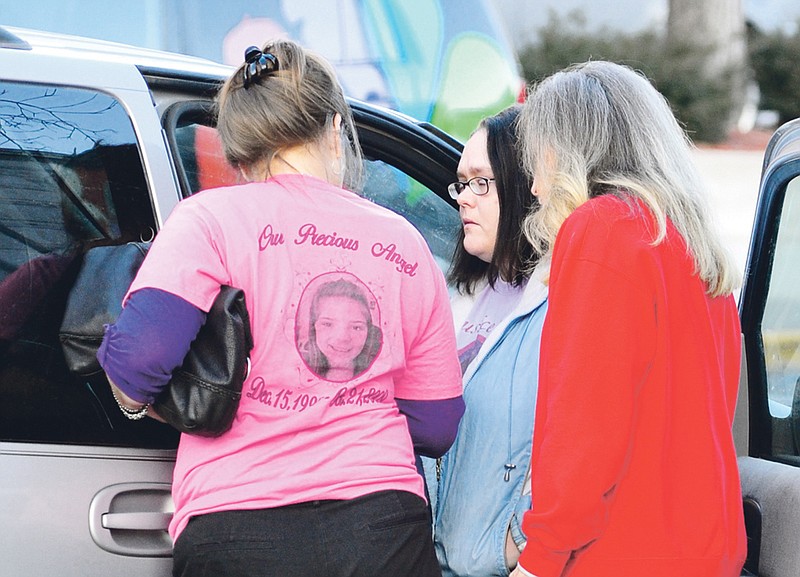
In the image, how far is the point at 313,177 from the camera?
6.21ft

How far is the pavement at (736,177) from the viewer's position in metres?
13.0

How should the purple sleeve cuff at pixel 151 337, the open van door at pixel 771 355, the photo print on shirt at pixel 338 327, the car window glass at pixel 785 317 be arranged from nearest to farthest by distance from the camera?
the purple sleeve cuff at pixel 151 337, the photo print on shirt at pixel 338 327, the open van door at pixel 771 355, the car window glass at pixel 785 317

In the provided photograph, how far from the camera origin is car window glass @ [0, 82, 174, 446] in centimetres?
194

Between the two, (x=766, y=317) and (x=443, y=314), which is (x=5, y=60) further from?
(x=766, y=317)

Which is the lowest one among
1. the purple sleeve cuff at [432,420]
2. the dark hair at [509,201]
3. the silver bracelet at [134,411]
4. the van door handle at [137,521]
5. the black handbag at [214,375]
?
the van door handle at [137,521]

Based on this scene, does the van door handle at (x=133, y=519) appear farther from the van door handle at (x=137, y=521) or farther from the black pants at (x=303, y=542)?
the black pants at (x=303, y=542)

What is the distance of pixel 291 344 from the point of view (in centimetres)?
177

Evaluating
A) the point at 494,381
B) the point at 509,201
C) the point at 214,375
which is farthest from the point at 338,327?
the point at 509,201

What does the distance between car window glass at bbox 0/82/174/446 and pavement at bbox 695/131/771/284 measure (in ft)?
30.9

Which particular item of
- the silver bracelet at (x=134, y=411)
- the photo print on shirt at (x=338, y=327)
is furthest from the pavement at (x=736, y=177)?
the silver bracelet at (x=134, y=411)

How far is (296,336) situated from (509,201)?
32.9 inches

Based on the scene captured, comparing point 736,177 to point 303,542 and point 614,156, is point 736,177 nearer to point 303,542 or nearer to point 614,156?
point 614,156

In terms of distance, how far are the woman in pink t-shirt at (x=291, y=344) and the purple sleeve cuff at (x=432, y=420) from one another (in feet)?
0.22

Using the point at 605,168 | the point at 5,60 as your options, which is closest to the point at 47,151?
the point at 5,60
